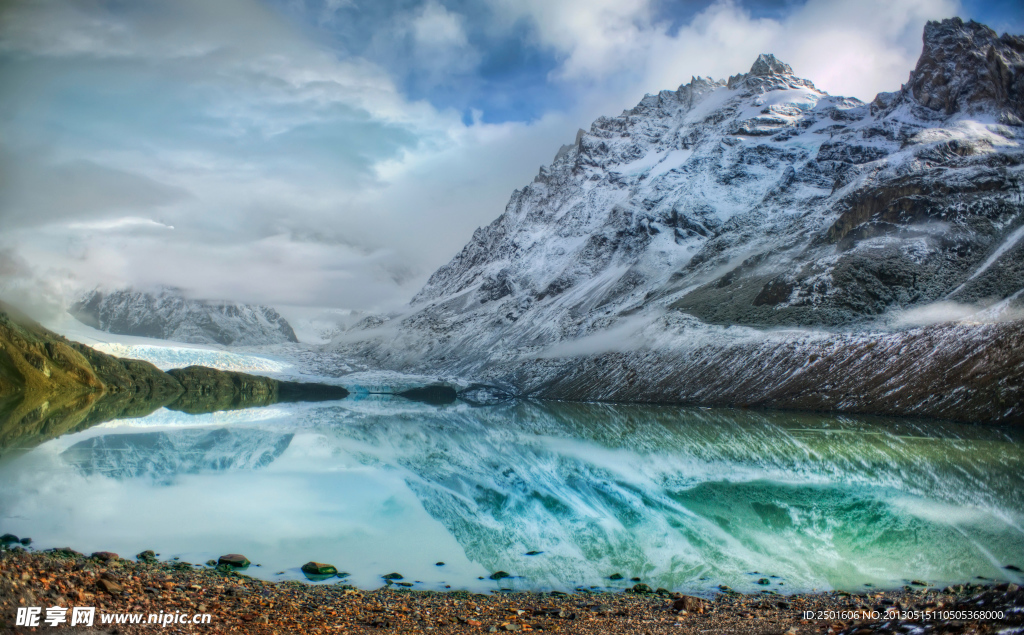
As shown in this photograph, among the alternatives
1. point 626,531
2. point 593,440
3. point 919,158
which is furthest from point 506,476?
point 919,158

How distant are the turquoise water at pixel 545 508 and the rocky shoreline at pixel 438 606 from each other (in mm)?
1755

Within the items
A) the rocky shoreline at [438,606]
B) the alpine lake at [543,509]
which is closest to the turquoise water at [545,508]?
the alpine lake at [543,509]

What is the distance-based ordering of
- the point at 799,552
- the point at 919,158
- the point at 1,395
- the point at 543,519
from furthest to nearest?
1. the point at 919,158
2. the point at 1,395
3. the point at 543,519
4. the point at 799,552

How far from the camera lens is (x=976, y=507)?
32.0 m

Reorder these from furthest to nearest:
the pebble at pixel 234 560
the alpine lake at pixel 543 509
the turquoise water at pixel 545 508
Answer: the turquoise water at pixel 545 508 < the alpine lake at pixel 543 509 < the pebble at pixel 234 560

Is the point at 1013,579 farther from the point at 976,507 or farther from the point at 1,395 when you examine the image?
the point at 1,395

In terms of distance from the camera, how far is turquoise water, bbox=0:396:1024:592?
22516mm

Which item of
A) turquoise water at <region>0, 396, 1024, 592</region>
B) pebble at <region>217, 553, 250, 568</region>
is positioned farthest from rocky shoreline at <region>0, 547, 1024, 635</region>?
turquoise water at <region>0, 396, 1024, 592</region>

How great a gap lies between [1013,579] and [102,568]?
3016 centimetres

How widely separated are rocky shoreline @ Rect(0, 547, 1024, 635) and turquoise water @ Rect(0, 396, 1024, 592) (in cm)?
176

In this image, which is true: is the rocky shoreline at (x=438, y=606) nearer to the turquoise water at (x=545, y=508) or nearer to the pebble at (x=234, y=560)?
the pebble at (x=234, y=560)

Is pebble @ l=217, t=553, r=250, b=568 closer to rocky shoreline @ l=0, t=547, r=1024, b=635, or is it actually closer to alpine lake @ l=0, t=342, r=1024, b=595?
rocky shoreline @ l=0, t=547, r=1024, b=635

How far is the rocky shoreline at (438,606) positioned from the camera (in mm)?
12633

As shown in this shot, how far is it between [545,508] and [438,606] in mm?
16786
